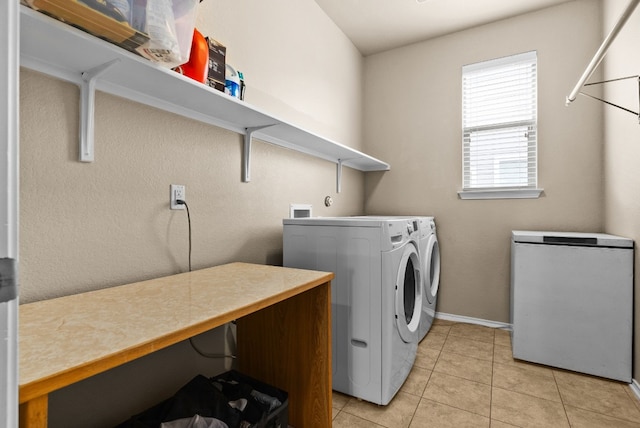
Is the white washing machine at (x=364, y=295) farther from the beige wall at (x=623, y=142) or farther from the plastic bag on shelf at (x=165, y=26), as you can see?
the beige wall at (x=623, y=142)

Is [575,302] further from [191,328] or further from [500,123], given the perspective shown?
[191,328]

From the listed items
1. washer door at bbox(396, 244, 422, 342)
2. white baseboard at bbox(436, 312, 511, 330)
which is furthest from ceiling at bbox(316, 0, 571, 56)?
white baseboard at bbox(436, 312, 511, 330)

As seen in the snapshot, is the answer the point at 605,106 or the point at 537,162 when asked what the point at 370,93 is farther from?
the point at 605,106

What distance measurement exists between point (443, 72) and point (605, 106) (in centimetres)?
127

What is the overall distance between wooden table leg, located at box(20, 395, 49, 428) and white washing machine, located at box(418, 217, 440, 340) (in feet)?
6.42

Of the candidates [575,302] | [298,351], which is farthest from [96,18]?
[575,302]

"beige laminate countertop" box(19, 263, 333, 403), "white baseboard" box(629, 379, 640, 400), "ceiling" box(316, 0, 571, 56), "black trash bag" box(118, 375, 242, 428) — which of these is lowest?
"white baseboard" box(629, 379, 640, 400)

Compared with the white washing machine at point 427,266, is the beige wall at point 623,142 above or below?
above

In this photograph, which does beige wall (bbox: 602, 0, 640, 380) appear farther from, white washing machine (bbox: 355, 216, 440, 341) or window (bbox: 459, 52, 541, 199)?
white washing machine (bbox: 355, 216, 440, 341)

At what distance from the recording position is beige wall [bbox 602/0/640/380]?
180 centimetres

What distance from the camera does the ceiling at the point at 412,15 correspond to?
2531 millimetres

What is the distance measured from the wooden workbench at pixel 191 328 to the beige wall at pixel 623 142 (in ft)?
6.19

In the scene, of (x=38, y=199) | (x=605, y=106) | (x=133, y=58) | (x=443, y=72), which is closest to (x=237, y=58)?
(x=133, y=58)

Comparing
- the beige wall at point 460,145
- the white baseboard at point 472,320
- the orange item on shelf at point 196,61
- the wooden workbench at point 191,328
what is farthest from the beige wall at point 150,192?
the white baseboard at point 472,320
